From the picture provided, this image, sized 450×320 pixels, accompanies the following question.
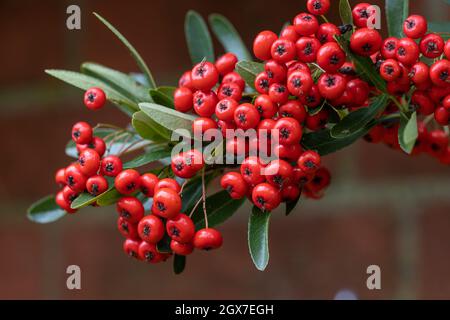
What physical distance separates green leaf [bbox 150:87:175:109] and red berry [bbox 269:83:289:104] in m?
0.14

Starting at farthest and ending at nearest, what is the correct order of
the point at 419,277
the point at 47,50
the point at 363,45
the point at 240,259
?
1. the point at 47,50
2. the point at 240,259
3. the point at 419,277
4. the point at 363,45

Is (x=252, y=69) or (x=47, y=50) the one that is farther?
(x=47, y=50)

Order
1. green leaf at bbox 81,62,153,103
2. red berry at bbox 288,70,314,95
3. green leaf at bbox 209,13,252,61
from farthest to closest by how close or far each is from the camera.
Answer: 1. green leaf at bbox 209,13,252,61
2. green leaf at bbox 81,62,153,103
3. red berry at bbox 288,70,314,95

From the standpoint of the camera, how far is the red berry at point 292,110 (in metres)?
0.59

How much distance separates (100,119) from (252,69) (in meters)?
1.14

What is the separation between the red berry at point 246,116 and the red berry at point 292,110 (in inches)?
1.0

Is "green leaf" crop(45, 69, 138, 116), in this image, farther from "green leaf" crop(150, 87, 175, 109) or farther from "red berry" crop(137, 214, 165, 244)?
"red berry" crop(137, 214, 165, 244)

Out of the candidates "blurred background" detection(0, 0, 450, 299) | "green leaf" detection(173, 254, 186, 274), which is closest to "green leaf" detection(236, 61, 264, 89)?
"green leaf" detection(173, 254, 186, 274)

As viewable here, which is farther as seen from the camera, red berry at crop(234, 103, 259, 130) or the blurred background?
the blurred background

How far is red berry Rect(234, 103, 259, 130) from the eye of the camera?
573 millimetres

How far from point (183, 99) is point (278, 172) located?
127 millimetres

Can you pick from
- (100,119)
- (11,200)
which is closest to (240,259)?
(100,119)
